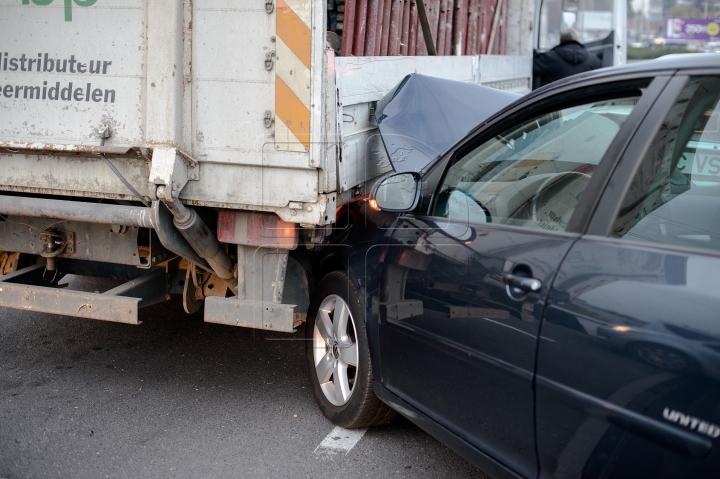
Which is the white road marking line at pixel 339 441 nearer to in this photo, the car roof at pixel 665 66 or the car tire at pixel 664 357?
the car tire at pixel 664 357

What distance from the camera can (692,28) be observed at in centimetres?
979

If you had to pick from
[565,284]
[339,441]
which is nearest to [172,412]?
[339,441]

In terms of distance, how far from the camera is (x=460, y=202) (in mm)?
2963

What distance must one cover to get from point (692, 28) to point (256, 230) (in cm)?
856

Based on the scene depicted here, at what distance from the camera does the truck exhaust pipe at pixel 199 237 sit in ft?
11.2

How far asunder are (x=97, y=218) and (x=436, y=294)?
1.81m

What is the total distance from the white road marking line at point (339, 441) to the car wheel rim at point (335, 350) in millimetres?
154

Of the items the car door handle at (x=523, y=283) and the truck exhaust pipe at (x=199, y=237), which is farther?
the truck exhaust pipe at (x=199, y=237)

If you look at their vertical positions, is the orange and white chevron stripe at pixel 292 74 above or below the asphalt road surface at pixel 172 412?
above

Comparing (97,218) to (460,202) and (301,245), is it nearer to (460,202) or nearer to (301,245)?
(301,245)

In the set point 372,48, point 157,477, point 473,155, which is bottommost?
point 157,477

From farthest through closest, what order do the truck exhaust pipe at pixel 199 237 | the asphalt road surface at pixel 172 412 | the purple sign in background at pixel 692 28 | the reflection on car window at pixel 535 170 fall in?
the purple sign in background at pixel 692 28 → the truck exhaust pipe at pixel 199 237 → the asphalt road surface at pixel 172 412 → the reflection on car window at pixel 535 170

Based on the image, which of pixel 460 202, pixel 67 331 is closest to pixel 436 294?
pixel 460 202

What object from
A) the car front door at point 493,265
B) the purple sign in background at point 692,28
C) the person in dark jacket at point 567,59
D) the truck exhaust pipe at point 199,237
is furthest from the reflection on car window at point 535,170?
the purple sign in background at point 692,28
